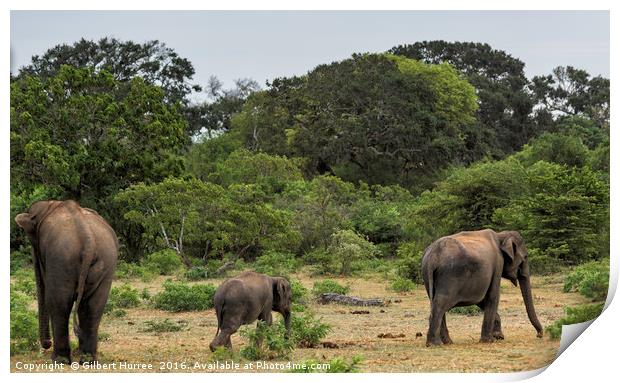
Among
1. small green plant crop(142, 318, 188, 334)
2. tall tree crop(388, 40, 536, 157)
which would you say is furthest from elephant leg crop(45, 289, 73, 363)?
tall tree crop(388, 40, 536, 157)

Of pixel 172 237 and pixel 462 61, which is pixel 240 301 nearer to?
pixel 172 237

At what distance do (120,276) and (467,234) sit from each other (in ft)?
37.7

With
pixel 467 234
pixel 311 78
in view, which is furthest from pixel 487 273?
pixel 311 78

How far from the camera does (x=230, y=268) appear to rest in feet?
77.7

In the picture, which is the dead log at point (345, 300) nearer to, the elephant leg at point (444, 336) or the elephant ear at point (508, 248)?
the elephant ear at point (508, 248)

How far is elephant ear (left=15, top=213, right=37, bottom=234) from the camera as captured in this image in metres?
9.32

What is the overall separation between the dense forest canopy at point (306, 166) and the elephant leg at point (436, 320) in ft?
22.5

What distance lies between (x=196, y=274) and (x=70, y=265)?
43.4 ft

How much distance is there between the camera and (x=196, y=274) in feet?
73.4

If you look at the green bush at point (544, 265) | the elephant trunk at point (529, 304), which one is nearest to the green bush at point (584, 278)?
the green bush at point (544, 265)

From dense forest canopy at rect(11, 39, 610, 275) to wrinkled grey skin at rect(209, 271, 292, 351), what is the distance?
805 cm

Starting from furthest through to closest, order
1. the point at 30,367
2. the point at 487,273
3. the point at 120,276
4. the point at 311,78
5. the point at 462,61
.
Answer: the point at 462,61 → the point at 311,78 → the point at 120,276 → the point at 487,273 → the point at 30,367

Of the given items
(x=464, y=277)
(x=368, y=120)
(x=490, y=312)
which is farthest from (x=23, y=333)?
(x=368, y=120)

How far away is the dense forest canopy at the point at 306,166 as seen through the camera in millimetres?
23297
